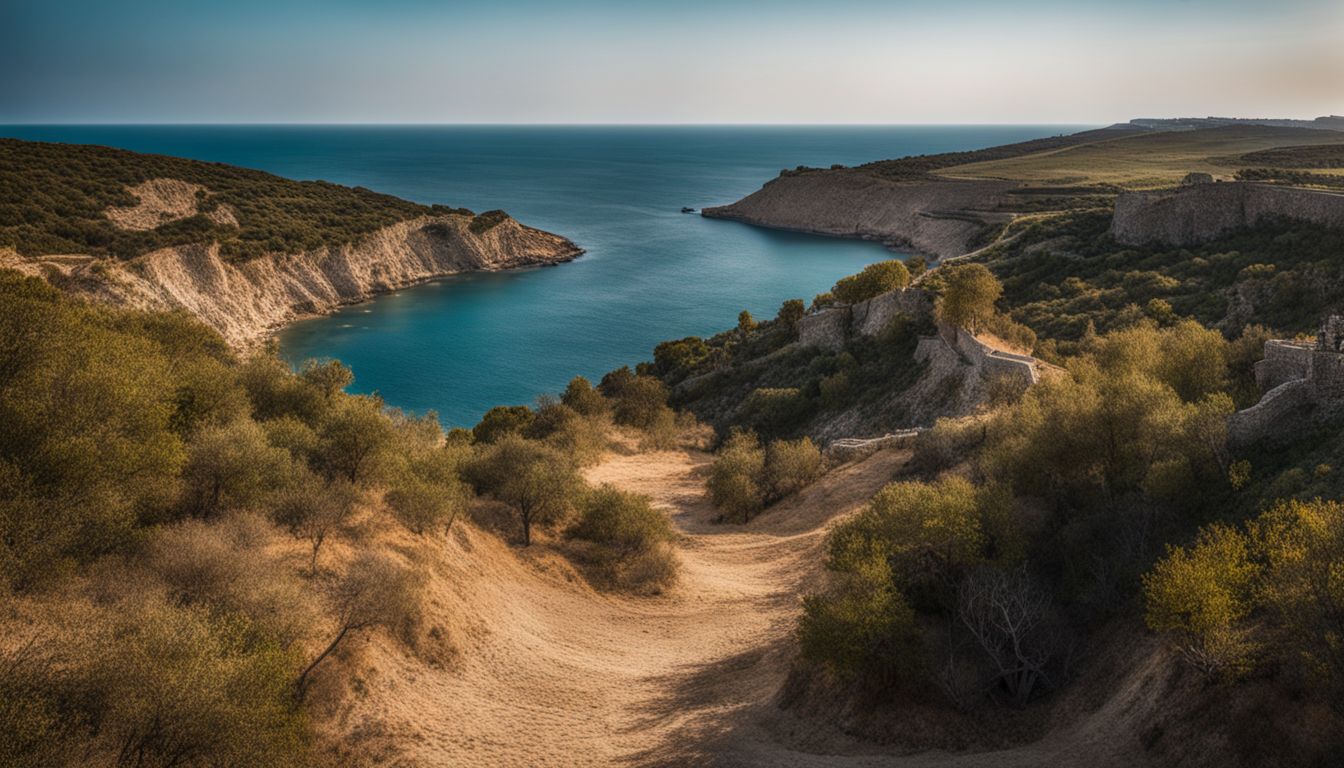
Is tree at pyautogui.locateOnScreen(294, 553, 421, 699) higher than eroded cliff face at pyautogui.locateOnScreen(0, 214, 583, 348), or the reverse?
eroded cliff face at pyautogui.locateOnScreen(0, 214, 583, 348)

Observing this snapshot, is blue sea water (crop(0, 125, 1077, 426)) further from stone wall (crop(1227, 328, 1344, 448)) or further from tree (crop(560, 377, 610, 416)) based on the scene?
stone wall (crop(1227, 328, 1344, 448))

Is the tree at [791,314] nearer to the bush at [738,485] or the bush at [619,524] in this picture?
the bush at [738,485]

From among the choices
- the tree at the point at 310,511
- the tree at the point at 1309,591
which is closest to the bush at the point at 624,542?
the tree at the point at 310,511

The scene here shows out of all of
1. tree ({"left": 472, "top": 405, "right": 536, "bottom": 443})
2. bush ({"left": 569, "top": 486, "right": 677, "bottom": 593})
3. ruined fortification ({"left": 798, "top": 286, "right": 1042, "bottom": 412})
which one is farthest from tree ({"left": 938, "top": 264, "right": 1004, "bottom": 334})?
tree ({"left": 472, "top": 405, "right": 536, "bottom": 443})

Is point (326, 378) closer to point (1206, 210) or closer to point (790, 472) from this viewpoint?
point (790, 472)

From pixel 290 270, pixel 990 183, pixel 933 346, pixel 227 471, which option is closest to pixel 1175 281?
pixel 933 346

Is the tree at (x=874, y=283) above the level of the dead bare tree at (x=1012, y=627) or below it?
above
